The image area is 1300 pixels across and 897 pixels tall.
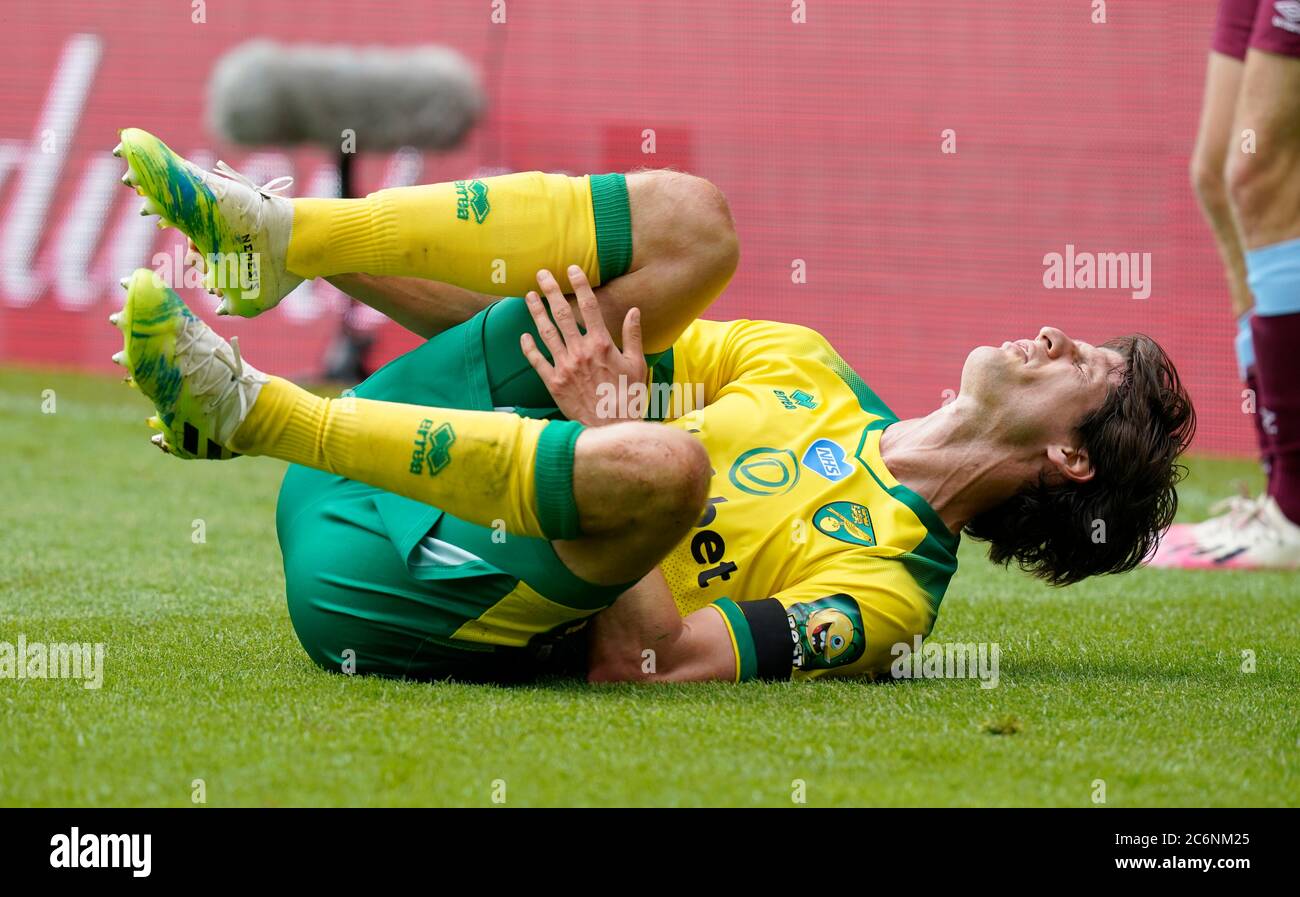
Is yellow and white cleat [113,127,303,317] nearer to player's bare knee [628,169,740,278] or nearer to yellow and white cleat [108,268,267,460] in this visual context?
yellow and white cleat [108,268,267,460]

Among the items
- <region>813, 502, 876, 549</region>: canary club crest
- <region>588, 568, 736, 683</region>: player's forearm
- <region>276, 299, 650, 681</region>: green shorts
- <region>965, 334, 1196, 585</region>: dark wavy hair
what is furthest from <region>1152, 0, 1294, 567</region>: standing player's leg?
<region>276, 299, 650, 681</region>: green shorts

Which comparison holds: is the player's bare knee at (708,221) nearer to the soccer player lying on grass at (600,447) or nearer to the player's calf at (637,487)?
the soccer player lying on grass at (600,447)

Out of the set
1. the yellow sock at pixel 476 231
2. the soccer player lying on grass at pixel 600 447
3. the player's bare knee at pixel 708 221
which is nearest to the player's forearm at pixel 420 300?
the soccer player lying on grass at pixel 600 447

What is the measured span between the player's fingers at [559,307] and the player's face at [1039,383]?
2.54 feet

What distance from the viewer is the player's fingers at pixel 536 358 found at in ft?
7.59

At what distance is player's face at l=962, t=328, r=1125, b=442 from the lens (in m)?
2.68

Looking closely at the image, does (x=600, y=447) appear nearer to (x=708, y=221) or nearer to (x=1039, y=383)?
(x=708, y=221)

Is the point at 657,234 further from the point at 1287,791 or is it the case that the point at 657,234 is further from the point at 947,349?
the point at 947,349

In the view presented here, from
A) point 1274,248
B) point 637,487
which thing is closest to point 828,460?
point 637,487

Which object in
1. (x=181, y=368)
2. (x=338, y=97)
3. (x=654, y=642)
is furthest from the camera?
(x=338, y=97)

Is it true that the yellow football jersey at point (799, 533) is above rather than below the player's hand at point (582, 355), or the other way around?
below

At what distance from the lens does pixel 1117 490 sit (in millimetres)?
2756

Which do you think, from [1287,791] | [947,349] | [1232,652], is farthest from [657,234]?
[947,349]

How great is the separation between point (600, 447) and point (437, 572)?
418 mm
